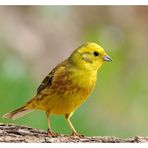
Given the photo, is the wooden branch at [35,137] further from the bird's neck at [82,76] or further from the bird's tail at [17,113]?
the bird's neck at [82,76]

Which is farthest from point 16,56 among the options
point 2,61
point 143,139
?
point 143,139

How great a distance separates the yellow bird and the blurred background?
0.10 meters

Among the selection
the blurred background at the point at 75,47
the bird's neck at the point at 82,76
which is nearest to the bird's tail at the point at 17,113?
the blurred background at the point at 75,47

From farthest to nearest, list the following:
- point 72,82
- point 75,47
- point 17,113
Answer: point 75,47
point 17,113
point 72,82

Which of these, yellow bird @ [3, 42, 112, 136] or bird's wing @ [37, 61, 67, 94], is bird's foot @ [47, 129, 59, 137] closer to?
yellow bird @ [3, 42, 112, 136]

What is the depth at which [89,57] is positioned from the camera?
7414 millimetres

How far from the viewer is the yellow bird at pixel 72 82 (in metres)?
7.40

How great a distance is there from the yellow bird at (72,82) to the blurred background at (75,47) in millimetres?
98

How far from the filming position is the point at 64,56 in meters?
7.61

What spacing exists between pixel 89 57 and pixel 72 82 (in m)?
0.12

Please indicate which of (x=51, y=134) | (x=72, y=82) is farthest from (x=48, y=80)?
(x=51, y=134)

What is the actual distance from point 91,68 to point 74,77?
82mm

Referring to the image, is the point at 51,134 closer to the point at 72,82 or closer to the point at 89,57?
the point at 72,82
